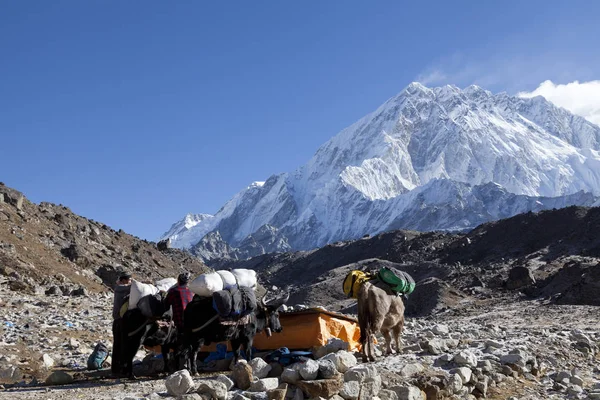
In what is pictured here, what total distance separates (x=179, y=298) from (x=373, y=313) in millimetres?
2743

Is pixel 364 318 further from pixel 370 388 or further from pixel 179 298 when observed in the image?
pixel 179 298

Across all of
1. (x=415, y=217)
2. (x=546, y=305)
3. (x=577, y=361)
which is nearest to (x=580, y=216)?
(x=546, y=305)

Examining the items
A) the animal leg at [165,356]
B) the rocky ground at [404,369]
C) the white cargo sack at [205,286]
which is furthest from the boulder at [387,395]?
the animal leg at [165,356]

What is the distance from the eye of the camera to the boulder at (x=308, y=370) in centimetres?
680

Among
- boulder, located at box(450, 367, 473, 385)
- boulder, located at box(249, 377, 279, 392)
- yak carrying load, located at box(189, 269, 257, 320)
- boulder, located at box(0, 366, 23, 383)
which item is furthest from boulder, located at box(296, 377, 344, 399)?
boulder, located at box(0, 366, 23, 383)

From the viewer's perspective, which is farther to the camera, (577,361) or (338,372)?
(577,361)

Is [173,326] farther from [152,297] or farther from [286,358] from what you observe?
[286,358]

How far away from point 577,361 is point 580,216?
1877 inches

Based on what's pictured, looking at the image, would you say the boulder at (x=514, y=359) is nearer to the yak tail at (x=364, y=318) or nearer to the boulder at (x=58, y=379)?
the yak tail at (x=364, y=318)

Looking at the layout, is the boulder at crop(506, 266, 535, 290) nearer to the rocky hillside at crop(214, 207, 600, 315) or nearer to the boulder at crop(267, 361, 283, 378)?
the rocky hillside at crop(214, 207, 600, 315)

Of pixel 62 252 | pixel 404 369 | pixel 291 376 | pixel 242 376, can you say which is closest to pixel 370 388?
pixel 291 376

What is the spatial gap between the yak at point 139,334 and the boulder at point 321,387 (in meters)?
2.63

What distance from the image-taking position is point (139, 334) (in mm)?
8617

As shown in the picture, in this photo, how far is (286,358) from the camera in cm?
823
